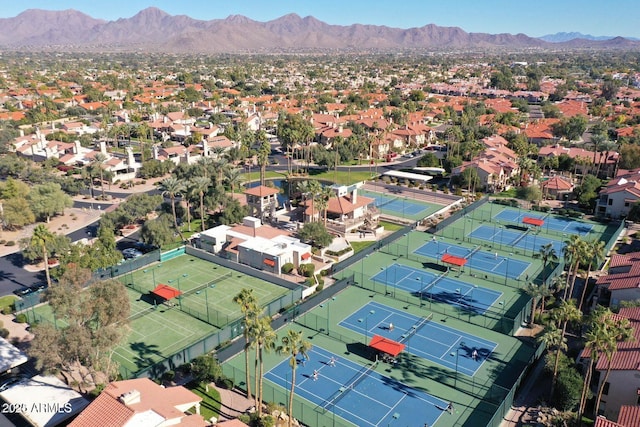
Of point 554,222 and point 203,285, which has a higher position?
point 554,222

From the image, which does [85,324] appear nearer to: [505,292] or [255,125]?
[505,292]

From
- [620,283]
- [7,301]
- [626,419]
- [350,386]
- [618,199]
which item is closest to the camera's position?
[626,419]

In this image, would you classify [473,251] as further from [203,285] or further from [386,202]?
[203,285]

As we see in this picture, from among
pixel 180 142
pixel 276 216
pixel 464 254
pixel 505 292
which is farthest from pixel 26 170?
pixel 505 292

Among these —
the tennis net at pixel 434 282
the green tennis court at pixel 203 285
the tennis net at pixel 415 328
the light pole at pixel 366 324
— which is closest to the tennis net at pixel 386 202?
the tennis net at pixel 434 282

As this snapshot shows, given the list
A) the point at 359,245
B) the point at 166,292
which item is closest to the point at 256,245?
the point at 166,292

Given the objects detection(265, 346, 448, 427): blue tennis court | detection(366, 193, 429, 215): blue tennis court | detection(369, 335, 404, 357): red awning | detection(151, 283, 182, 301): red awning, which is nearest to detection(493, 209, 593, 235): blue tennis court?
detection(366, 193, 429, 215): blue tennis court
